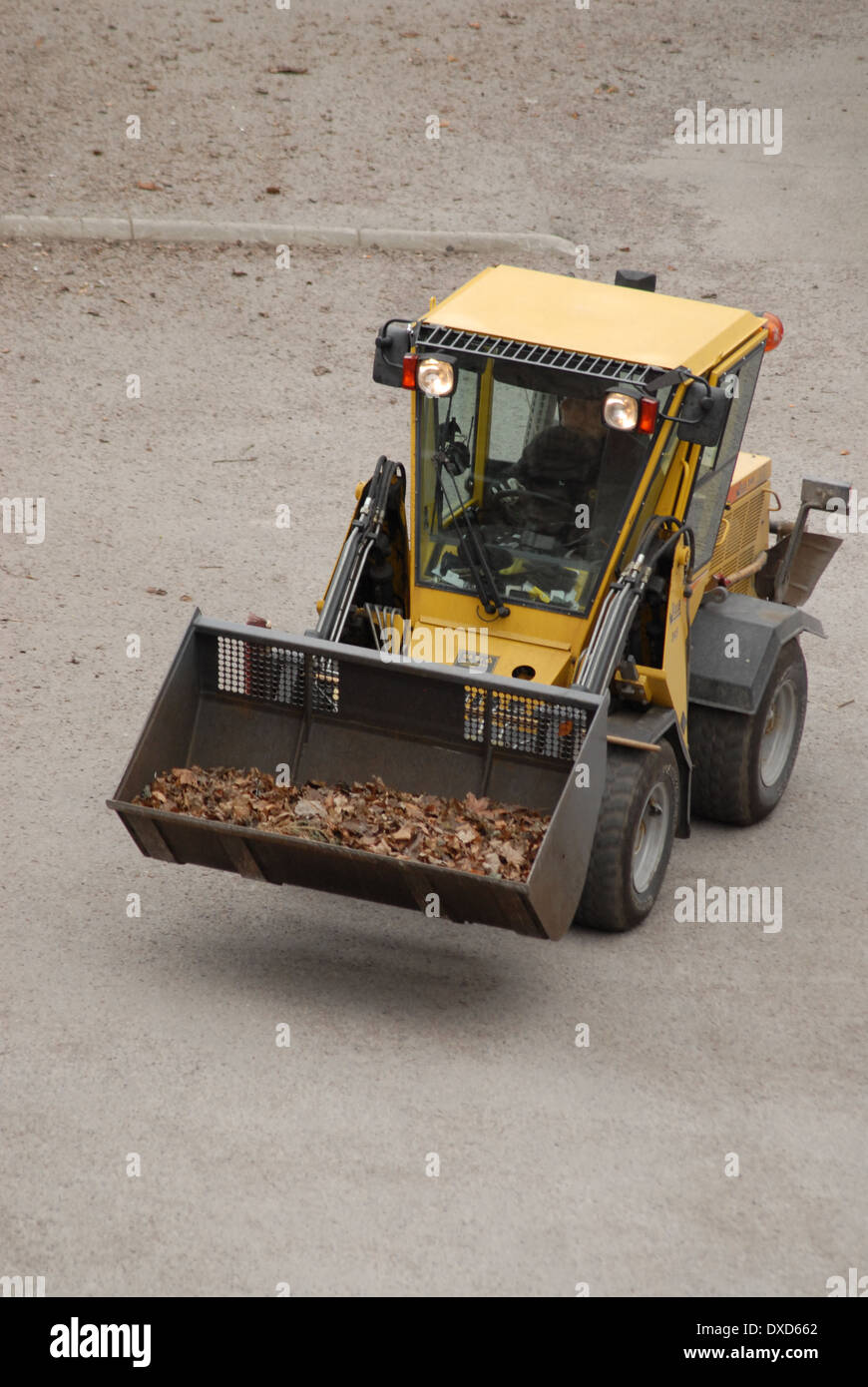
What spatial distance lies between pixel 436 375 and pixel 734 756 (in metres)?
2.52

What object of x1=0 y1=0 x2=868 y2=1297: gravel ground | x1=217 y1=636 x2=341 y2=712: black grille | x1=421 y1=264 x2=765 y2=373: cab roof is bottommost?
x1=0 y1=0 x2=868 y2=1297: gravel ground

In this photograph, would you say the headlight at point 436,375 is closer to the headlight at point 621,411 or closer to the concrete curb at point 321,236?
the headlight at point 621,411

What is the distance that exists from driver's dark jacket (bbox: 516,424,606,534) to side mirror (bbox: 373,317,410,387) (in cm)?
69

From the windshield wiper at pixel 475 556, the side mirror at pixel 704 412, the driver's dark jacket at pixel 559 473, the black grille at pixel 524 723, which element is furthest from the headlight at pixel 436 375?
the black grille at pixel 524 723

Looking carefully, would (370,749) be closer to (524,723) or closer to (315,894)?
(524,723)

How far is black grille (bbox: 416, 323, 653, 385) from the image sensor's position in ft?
24.5

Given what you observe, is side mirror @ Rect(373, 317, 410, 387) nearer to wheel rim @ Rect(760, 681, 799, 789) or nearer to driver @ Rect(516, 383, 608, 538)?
driver @ Rect(516, 383, 608, 538)

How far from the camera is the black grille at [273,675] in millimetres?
7598

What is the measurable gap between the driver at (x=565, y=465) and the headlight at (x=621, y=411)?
0.58 ft

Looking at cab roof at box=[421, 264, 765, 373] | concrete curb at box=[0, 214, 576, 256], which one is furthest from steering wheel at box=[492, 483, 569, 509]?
concrete curb at box=[0, 214, 576, 256]

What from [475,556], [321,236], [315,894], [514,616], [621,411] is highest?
[621,411]

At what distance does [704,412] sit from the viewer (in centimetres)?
744

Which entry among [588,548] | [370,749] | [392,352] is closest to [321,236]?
[392,352]
